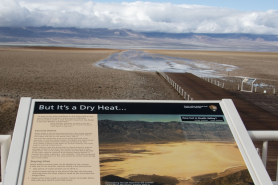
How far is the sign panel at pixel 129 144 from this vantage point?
3109 mm

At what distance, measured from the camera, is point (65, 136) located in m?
3.29

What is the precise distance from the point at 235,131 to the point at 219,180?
678mm

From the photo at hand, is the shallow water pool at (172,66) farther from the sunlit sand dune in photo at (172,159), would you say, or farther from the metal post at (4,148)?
the metal post at (4,148)

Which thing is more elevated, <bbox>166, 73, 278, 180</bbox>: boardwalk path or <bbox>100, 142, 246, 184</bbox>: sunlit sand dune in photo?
<bbox>166, 73, 278, 180</bbox>: boardwalk path

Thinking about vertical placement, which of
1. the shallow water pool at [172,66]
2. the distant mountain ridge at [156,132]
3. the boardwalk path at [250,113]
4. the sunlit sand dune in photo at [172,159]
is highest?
the shallow water pool at [172,66]

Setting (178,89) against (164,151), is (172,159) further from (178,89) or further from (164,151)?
(178,89)

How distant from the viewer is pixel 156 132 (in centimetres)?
348

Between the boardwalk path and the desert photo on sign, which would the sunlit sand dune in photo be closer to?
the desert photo on sign

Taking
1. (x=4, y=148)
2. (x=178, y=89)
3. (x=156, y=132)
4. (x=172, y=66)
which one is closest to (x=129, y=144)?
(x=156, y=132)

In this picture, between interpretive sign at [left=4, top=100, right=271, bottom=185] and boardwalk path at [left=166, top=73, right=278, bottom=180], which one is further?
boardwalk path at [left=166, top=73, right=278, bottom=180]

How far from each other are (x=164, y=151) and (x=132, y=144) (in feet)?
Answer: 1.17

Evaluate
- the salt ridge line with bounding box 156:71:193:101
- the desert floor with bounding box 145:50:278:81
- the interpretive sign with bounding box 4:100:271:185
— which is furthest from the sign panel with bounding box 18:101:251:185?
the desert floor with bounding box 145:50:278:81

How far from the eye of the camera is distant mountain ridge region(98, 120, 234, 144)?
3.41 m

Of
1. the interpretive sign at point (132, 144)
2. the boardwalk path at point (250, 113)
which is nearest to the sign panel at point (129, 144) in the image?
the interpretive sign at point (132, 144)
